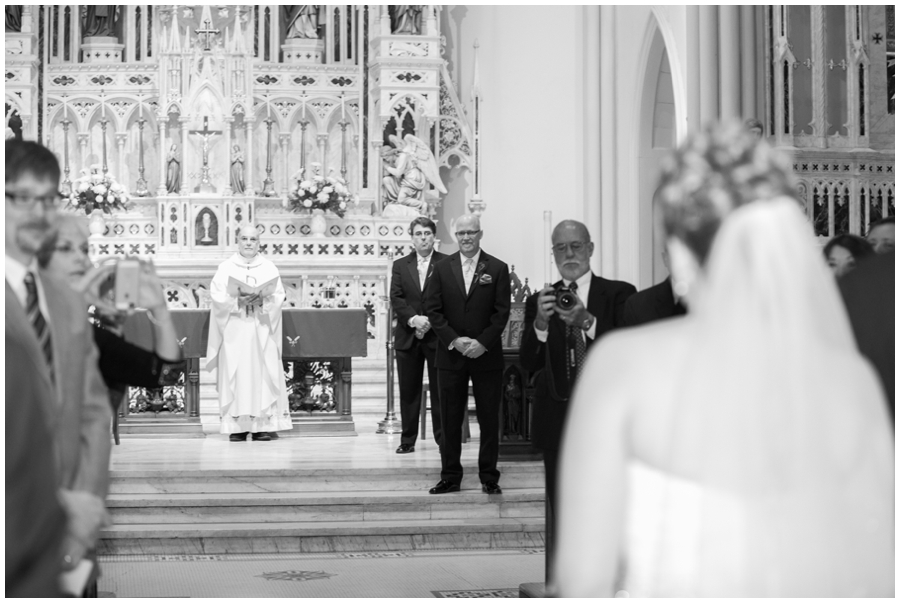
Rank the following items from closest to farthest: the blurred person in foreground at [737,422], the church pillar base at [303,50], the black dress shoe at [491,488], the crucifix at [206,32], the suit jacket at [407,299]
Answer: the blurred person in foreground at [737,422] < the black dress shoe at [491,488] < the suit jacket at [407,299] < the crucifix at [206,32] < the church pillar base at [303,50]

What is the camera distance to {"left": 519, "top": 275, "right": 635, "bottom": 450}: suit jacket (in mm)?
4461

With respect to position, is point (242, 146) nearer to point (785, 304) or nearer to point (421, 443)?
point (421, 443)

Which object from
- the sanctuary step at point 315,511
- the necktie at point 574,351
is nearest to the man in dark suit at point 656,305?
the necktie at point 574,351

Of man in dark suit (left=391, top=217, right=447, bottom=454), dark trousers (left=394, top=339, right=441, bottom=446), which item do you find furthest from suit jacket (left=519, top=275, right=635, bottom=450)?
dark trousers (left=394, top=339, right=441, bottom=446)

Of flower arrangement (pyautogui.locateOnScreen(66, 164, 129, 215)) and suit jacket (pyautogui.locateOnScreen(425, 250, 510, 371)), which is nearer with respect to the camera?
suit jacket (pyautogui.locateOnScreen(425, 250, 510, 371))

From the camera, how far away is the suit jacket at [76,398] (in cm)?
245

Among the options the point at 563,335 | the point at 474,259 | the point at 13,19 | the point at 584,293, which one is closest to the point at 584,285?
the point at 584,293

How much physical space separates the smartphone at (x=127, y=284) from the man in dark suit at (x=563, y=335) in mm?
1905

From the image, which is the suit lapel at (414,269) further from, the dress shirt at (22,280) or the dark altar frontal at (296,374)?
the dress shirt at (22,280)

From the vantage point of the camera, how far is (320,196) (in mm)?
11453

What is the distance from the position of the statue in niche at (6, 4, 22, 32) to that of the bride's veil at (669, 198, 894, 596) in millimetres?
11869

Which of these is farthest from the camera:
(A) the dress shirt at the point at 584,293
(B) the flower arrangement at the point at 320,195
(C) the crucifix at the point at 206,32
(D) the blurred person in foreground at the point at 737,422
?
(C) the crucifix at the point at 206,32

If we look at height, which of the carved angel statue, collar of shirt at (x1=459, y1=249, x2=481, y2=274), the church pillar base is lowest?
collar of shirt at (x1=459, y1=249, x2=481, y2=274)

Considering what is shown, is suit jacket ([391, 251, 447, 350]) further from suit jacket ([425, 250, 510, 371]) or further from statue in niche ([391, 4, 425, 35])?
statue in niche ([391, 4, 425, 35])
